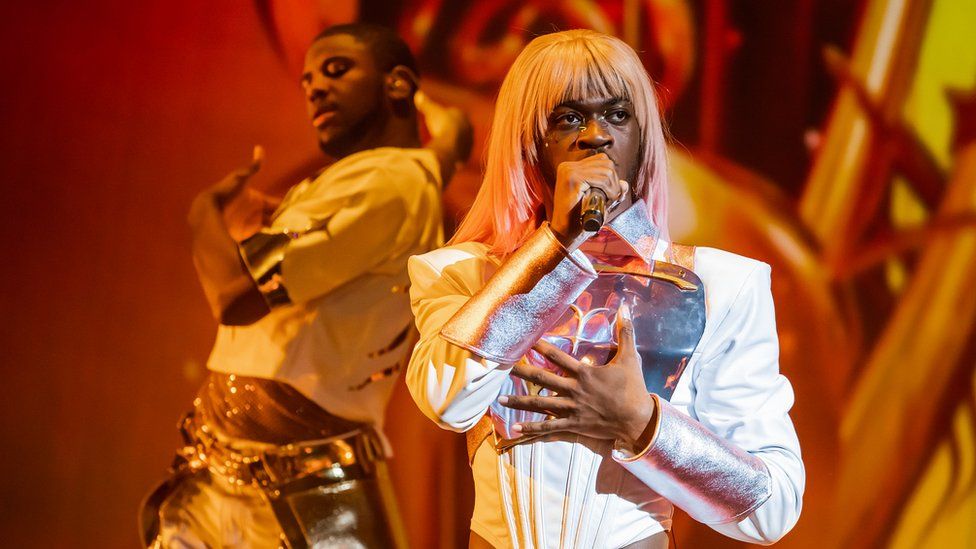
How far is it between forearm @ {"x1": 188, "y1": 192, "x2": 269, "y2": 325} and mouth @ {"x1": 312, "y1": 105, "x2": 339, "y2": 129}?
0.28 m

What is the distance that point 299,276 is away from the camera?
6.71 feet

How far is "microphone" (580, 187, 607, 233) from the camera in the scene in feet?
3.21

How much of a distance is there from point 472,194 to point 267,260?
486 mm

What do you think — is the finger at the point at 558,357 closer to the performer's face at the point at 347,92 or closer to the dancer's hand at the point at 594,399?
the dancer's hand at the point at 594,399

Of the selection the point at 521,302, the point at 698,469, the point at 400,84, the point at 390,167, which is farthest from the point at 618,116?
the point at 400,84

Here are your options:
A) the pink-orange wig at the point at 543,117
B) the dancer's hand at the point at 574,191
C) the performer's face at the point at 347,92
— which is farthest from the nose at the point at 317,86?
the dancer's hand at the point at 574,191

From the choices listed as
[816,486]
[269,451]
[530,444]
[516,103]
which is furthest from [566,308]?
[816,486]

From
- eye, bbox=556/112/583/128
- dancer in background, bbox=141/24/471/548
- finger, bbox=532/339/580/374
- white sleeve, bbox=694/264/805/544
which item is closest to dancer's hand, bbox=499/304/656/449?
finger, bbox=532/339/580/374

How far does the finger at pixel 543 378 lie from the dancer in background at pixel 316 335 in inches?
38.8

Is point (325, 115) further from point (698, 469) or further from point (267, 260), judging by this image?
point (698, 469)

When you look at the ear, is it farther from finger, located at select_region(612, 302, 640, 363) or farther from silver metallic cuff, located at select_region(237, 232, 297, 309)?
finger, located at select_region(612, 302, 640, 363)

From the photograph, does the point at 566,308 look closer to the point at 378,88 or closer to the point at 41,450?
the point at 378,88

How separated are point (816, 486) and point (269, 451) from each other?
1.08m

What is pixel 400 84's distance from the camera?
7.36 feet
